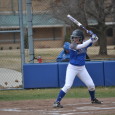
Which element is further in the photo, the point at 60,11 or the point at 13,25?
the point at 60,11

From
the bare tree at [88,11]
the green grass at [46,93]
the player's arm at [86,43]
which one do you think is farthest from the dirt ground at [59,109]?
the bare tree at [88,11]

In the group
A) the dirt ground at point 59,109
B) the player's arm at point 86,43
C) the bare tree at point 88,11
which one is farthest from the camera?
the bare tree at point 88,11

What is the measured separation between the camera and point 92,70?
1273 cm

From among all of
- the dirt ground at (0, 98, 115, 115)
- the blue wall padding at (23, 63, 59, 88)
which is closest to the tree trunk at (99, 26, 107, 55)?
the blue wall padding at (23, 63, 59, 88)

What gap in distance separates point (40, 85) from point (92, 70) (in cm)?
166

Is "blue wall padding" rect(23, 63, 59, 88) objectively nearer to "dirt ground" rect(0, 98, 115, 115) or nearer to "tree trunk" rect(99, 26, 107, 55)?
"dirt ground" rect(0, 98, 115, 115)

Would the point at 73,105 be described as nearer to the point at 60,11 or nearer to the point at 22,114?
the point at 22,114

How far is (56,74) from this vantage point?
41.7 feet

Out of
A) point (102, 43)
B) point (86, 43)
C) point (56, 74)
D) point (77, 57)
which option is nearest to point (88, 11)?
point (102, 43)

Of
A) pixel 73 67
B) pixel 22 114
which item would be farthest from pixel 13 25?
pixel 22 114

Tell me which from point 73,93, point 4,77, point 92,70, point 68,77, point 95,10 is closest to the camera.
→ point 68,77

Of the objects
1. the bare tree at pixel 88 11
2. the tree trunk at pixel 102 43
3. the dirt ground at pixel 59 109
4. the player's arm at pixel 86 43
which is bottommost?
the dirt ground at pixel 59 109

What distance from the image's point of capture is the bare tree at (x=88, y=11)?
1916 centimetres

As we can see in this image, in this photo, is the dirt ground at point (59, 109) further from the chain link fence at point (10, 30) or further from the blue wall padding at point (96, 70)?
the chain link fence at point (10, 30)
